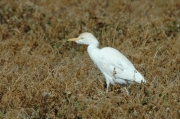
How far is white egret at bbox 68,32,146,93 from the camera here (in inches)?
203

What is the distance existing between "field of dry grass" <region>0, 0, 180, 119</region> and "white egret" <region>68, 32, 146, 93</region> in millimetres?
105

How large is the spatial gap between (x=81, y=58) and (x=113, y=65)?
1.06 m

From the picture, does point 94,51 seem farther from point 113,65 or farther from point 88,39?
point 113,65

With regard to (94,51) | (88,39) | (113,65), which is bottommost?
(113,65)

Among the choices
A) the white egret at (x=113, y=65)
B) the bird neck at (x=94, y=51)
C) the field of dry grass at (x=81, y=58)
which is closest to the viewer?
the field of dry grass at (x=81, y=58)

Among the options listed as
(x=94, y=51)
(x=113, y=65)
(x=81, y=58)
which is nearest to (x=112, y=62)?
(x=113, y=65)

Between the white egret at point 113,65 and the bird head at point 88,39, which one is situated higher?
the bird head at point 88,39

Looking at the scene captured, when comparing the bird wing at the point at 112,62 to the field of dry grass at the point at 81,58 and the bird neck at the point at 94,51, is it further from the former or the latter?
the field of dry grass at the point at 81,58

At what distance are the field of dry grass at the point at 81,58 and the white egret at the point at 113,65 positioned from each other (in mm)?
105

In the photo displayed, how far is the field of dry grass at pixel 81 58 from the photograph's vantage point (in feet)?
15.0

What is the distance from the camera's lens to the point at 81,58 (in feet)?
20.7

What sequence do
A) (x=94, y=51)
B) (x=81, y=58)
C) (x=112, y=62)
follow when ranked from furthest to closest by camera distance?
1. (x=81, y=58)
2. (x=94, y=51)
3. (x=112, y=62)

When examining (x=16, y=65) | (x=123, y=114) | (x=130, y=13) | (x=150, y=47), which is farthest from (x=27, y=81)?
(x=130, y=13)

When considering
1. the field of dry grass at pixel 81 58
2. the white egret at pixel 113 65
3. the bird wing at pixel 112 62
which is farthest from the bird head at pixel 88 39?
the field of dry grass at pixel 81 58
